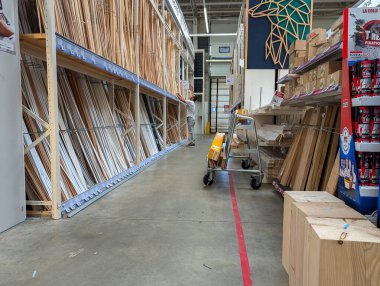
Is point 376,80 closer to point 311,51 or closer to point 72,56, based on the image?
point 311,51

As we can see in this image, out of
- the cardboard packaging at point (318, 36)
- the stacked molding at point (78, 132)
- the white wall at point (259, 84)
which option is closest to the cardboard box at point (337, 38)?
the cardboard packaging at point (318, 36)

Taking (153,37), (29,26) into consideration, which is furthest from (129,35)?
(29,26)

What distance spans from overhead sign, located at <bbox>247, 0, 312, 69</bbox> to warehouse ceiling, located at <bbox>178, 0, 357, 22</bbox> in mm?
7162

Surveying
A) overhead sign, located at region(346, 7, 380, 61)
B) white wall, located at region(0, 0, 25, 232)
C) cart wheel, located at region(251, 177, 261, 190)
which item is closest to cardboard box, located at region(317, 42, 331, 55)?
overhead sign, located at region(346, 7, 380, 61)

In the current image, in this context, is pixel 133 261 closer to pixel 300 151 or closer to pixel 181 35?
pixel 300 151

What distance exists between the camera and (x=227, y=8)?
14297mm

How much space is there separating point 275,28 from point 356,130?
5.58 m

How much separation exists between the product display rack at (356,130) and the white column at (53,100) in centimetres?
225

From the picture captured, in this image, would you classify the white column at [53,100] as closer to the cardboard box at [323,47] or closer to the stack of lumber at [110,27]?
the stack of lumber at [110,27]

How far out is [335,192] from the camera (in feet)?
6.19

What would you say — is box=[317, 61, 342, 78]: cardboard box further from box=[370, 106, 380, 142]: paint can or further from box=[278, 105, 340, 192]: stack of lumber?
box=[370, 106, 380, 142]: paint can

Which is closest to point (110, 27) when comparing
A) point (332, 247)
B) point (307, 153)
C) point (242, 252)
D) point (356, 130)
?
point (307, 153)

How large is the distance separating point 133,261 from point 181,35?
9352mm

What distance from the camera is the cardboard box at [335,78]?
2031 millimetres
